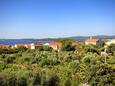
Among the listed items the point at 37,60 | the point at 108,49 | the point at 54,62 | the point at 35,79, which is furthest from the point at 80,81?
the point at 108,49

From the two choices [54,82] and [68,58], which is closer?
[54,82]

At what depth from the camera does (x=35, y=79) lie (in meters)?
12.7

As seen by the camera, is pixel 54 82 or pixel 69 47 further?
pixel 69 47

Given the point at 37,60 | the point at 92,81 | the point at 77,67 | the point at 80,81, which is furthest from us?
the point at 37,60

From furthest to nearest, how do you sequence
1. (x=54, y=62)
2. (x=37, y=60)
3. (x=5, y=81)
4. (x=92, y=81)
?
(x=37, y=60) → (x=54, y=62) → (x=92, y=81) → (x=5, y=81)

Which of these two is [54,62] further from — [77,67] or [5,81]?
[5,81]

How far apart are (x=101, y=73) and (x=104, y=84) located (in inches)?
27.3

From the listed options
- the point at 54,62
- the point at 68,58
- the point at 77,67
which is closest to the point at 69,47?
the point at 68,58

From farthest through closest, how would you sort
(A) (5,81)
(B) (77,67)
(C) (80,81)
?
(B) (77,67) < (C) (80,81) < (A) (5,81)

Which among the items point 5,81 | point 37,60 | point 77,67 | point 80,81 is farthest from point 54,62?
point 5,81

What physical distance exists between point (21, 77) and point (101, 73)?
427cm

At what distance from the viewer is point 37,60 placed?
27062 millimetres

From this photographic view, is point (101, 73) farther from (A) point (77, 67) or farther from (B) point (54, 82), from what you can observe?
(A) point (77, 67)

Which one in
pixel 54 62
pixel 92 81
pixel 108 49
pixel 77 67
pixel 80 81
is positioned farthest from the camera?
pixel 108 49
